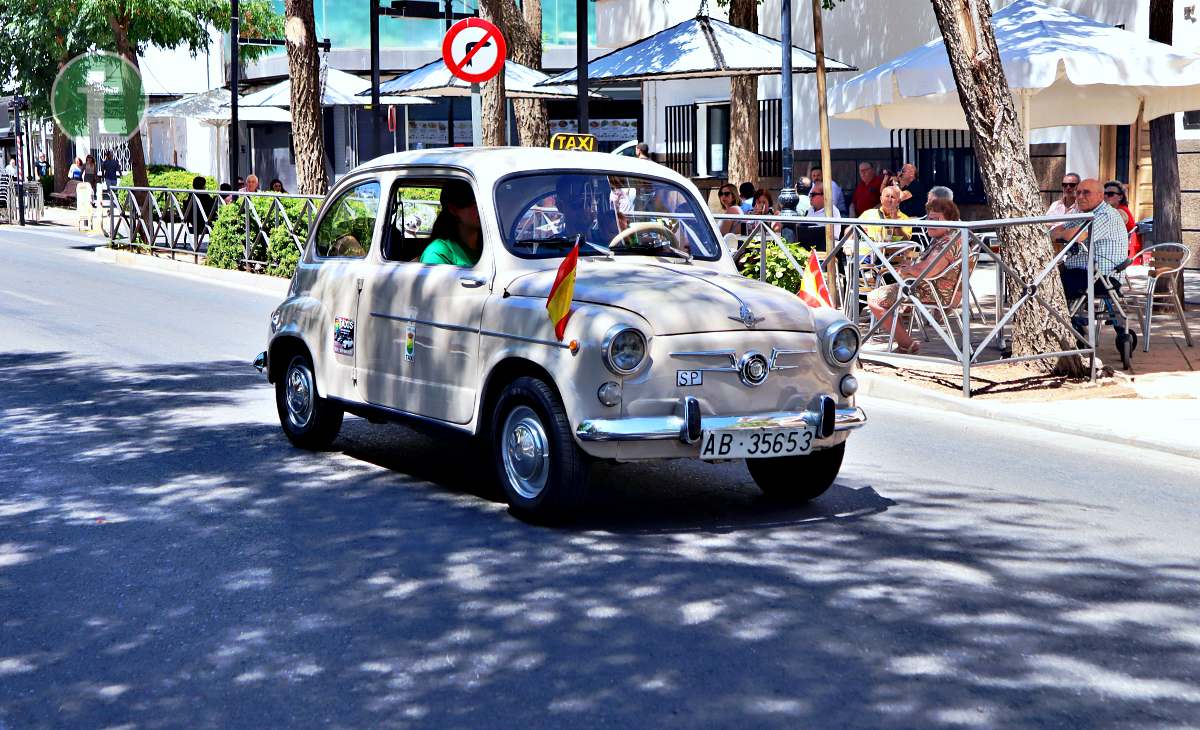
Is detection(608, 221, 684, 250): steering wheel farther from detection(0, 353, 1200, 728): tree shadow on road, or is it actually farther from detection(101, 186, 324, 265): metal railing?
detection(101, 186, 324, 265): metal railing

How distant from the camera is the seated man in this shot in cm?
1301

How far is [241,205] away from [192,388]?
1135cm

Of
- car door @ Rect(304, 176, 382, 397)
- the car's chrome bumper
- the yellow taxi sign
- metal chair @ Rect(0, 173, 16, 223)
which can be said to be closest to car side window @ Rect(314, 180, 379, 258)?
car door @ Rect(304, 176, 382, 397)

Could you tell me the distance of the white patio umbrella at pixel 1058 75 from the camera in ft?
46.4

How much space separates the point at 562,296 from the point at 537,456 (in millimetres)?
742

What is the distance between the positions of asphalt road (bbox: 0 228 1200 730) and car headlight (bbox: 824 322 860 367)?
751 millimetres

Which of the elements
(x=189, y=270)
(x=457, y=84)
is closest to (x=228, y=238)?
(x=189, y=270)

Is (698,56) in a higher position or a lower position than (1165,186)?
higher

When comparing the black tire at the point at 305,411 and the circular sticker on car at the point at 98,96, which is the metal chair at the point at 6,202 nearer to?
the circular sticker on car at the point at 98,96

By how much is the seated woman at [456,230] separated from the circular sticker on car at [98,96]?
143 ft

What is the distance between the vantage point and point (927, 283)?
12.5 metres

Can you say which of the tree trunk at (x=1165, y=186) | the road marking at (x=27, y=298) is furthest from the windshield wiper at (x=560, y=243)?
the road marking at (x=27, y=298)

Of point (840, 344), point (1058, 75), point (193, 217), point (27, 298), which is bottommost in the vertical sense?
point (27, 298)

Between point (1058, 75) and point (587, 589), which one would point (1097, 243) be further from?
point (587, 589)
